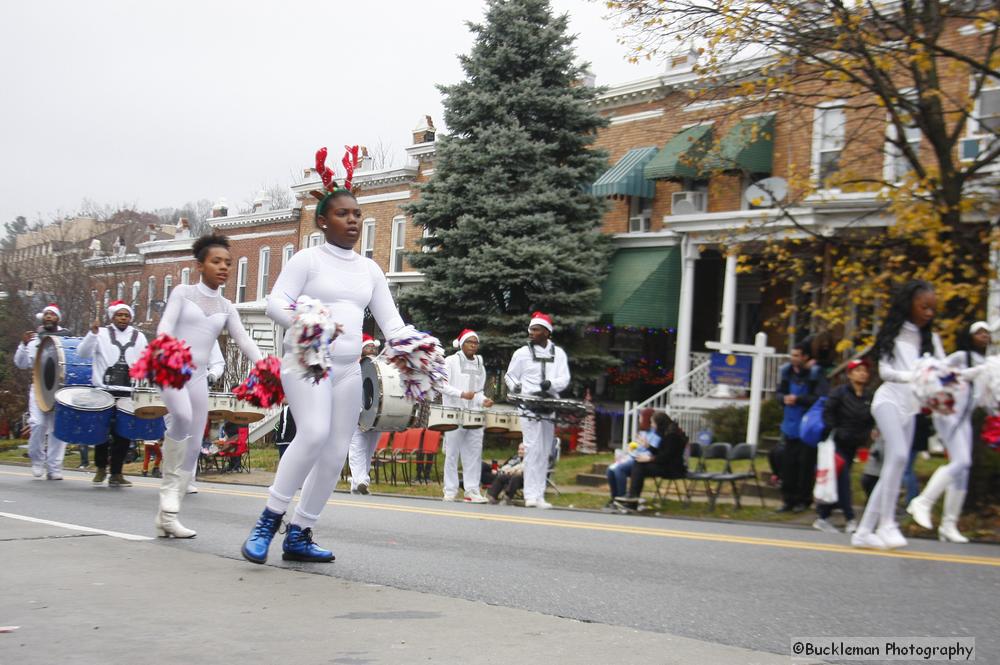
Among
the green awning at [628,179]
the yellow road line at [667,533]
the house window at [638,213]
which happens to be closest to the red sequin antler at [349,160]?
the yellow road line at [667,533]

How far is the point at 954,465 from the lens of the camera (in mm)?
10141

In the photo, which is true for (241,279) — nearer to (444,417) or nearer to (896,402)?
(444,417)

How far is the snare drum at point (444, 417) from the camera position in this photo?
49.7 ft

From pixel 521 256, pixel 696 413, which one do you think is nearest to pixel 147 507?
pixel 696 413

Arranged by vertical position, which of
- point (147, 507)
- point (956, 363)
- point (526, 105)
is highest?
point (526, 105)

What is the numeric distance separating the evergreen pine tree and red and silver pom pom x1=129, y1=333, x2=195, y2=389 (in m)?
20.3

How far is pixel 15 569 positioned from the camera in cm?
628

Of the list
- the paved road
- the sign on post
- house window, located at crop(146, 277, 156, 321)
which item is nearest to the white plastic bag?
the paved road

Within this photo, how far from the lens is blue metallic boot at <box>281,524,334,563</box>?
6996mm

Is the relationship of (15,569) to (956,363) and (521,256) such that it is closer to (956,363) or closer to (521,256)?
(956,363)

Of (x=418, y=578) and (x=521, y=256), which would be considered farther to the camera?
(x=521, y=256)

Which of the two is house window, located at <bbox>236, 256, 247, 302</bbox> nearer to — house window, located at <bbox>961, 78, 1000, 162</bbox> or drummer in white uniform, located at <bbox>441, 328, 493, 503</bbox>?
house window, located at <bbox>961, 78, 1000, 162</bbox>

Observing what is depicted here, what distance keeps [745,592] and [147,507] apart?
6.84 metres

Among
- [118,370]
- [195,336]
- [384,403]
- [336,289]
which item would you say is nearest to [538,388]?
[384,403]
